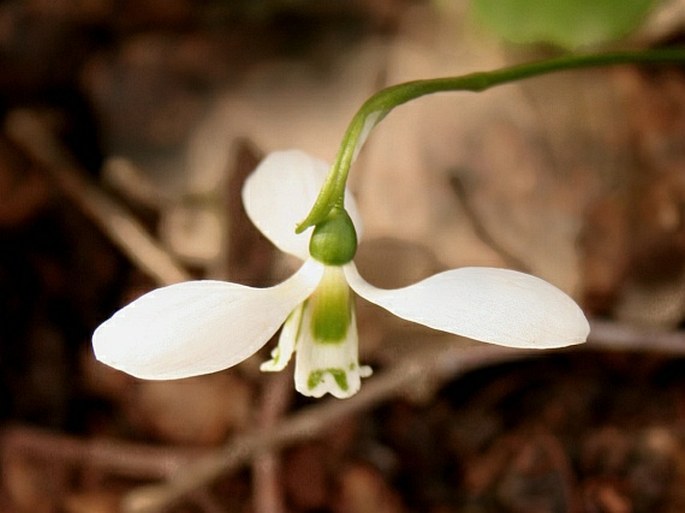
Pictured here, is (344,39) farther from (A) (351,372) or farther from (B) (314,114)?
(A) (351,372)

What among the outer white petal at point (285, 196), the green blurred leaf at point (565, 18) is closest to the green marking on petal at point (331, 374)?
the outer white petal at point (285, 196)

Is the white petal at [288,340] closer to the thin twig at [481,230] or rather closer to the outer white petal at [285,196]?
the outer white petal at [285,196]

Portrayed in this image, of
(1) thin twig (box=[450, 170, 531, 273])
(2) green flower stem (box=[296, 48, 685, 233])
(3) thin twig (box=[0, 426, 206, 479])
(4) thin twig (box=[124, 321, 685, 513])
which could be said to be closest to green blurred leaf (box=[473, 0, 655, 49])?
(1) thin twig (box=[450, 170, 531, 273])

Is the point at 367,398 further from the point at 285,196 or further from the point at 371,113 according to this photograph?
the point at 371,113

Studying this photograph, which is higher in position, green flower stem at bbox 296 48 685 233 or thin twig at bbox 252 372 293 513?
green flower stem at bbox 296 48 685 233

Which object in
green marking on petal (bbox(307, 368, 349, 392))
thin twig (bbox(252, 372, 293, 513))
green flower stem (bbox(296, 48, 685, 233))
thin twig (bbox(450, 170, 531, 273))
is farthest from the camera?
thin twig (bbox(450, 170, 531, 273))

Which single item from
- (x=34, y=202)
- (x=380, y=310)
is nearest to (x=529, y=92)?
(x=380, y=310)

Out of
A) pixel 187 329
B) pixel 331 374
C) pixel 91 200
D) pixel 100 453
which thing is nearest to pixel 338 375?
pixel 331 374

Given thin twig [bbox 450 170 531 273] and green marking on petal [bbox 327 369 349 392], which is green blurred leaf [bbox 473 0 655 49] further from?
green marking on petal [bbox 327 369 349 392]
